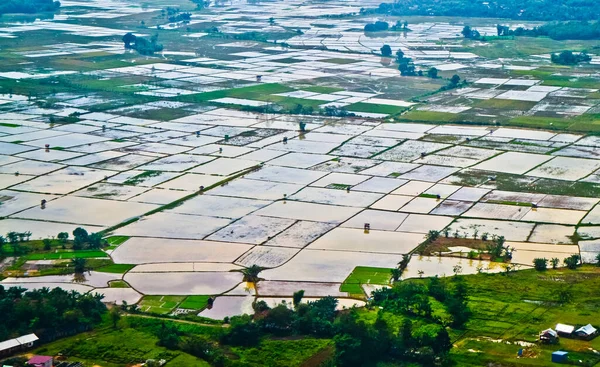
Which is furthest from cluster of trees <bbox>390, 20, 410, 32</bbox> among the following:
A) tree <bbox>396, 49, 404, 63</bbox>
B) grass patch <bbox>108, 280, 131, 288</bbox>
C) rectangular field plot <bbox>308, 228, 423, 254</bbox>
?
grass patch <bbox>108, 280, 131, 288</bbox>

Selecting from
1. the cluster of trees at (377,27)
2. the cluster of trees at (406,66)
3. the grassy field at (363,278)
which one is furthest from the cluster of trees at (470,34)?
the grassy field at (363,278)

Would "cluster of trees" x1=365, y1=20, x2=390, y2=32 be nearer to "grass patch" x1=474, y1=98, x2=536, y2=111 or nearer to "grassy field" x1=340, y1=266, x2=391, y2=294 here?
"grass patch" x1=474, y1=98, x2=536, y2=111

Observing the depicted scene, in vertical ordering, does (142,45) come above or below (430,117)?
above

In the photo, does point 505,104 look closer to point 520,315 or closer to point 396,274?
point 396,274

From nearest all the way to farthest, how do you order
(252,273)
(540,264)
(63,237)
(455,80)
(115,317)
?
(115,317)
(252,273)
(540,264)
(63,237)
(455,80)

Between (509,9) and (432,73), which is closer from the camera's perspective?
(432,73)

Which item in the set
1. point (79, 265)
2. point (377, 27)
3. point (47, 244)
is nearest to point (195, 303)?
point (79, 265)

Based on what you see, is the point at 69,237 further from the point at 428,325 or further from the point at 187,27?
the point at 187,27

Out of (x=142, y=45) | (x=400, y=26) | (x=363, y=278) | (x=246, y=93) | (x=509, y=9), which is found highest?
(x=509, y=9)
